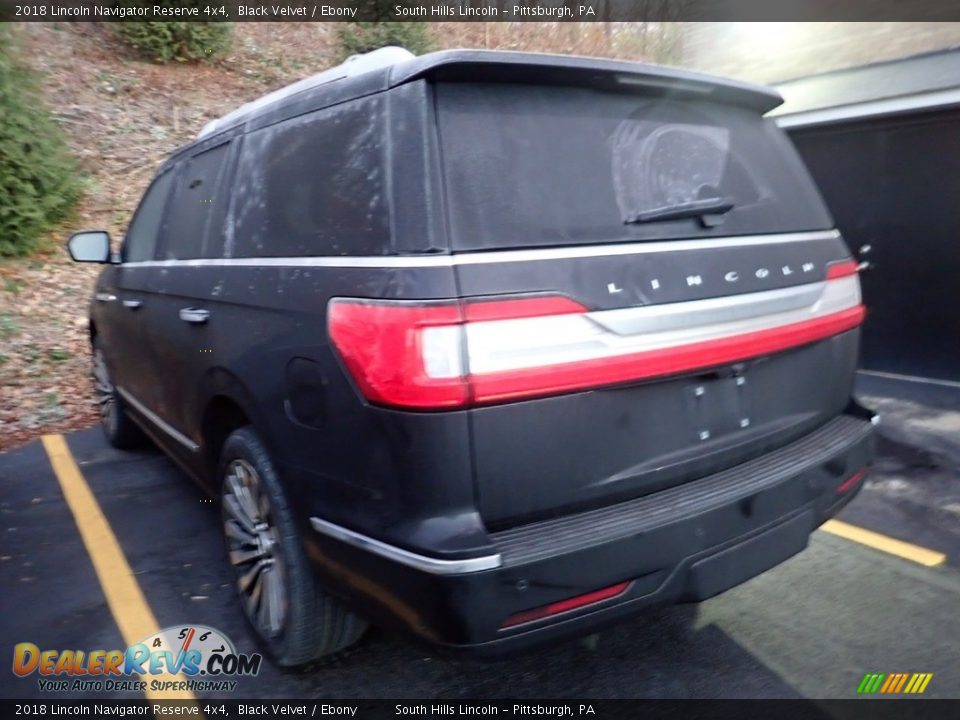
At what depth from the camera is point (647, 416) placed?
2.20m

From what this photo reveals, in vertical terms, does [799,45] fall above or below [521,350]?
above

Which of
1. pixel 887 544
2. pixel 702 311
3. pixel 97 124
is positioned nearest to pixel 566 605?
pixel 702 311

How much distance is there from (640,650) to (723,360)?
3.96 ft

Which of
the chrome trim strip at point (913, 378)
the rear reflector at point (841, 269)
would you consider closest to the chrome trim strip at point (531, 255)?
the rear reflector at point (841, 269)

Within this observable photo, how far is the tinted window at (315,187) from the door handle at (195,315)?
0.90 ft

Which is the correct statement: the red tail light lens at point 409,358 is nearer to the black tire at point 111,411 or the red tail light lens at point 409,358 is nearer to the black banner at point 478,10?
the black tire at point 111,411

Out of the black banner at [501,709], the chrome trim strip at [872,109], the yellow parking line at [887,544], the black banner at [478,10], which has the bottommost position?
the yellow parking line at [887,544]

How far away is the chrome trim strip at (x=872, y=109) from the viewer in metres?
5.68

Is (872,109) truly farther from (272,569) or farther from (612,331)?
(272,569)

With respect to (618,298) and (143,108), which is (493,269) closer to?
(618,298)

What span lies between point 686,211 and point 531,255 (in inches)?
23.1

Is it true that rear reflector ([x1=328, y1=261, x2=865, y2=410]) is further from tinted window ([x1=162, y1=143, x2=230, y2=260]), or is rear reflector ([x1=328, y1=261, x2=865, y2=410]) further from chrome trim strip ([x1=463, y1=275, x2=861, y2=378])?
tinted window ([x1=162, y1=143, x2=230, y2=260])

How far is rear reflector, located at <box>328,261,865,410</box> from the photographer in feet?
6.36

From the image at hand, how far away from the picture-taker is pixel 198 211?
3.41 meters
